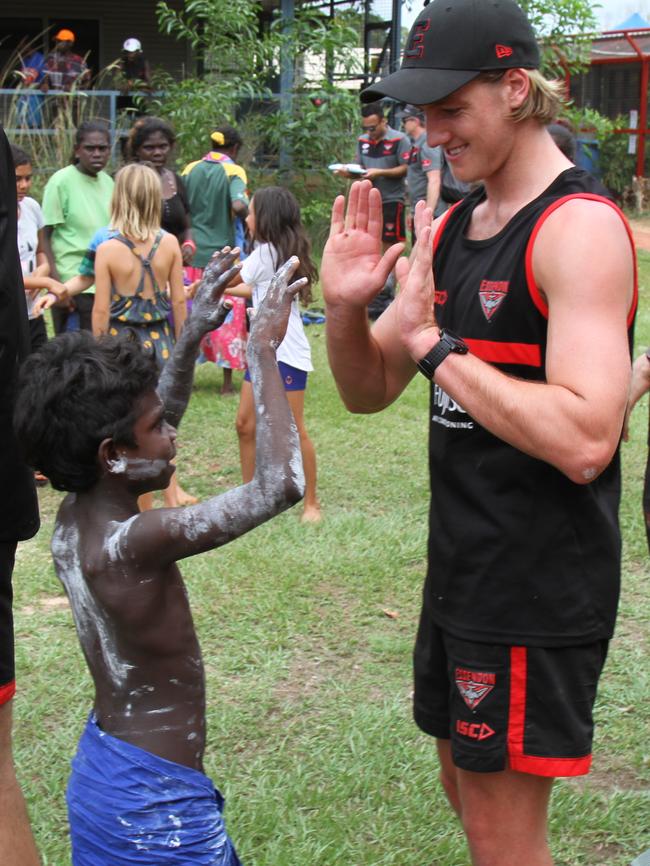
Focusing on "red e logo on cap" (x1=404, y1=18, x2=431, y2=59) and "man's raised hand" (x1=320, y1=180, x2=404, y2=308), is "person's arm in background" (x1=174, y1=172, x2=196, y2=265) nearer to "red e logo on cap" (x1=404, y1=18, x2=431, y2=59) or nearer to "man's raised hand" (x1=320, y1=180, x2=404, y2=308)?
"man's raised hand" (x1=320, y1=180, x2=404, y2=308)

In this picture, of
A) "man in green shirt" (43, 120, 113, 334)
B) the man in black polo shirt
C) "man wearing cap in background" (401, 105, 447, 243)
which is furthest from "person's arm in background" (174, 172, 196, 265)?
the man in black polo shirt

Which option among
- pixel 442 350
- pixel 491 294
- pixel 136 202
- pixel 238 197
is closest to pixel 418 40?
pixel 491 294

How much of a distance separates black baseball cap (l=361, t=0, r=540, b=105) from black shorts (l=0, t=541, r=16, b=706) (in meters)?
1.42

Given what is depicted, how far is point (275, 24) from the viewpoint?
1452 centimetres

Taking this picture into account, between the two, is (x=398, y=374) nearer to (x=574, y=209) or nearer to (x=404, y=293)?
(x=404, y=293)

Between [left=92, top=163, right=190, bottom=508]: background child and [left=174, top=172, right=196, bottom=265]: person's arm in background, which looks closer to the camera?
[left=92, top=163, right=190, bottom=508]: background child

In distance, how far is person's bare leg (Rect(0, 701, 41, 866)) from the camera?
8.74 ft

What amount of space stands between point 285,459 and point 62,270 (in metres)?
5.21

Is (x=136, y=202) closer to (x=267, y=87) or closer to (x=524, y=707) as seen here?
(x=524, y=707)

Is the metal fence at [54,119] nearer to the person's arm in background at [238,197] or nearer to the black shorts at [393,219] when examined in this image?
the black shorts at [393,219]

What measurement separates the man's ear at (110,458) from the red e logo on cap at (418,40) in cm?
107

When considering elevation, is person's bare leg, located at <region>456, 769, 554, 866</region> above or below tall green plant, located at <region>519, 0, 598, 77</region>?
below

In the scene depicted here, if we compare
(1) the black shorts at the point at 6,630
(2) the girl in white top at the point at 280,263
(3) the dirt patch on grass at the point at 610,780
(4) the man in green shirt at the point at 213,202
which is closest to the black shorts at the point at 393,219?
(4) the man in green shirt at the point at 213,202

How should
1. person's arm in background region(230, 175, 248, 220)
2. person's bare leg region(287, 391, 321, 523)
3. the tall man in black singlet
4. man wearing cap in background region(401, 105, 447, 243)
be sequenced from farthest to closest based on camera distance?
man wearing cap in background region(401, 105, 447, 243), person's arm in background region(230, 175, 248, 220), person's bare leg region(287, 391, 321, 523), the tall man in black singlet
